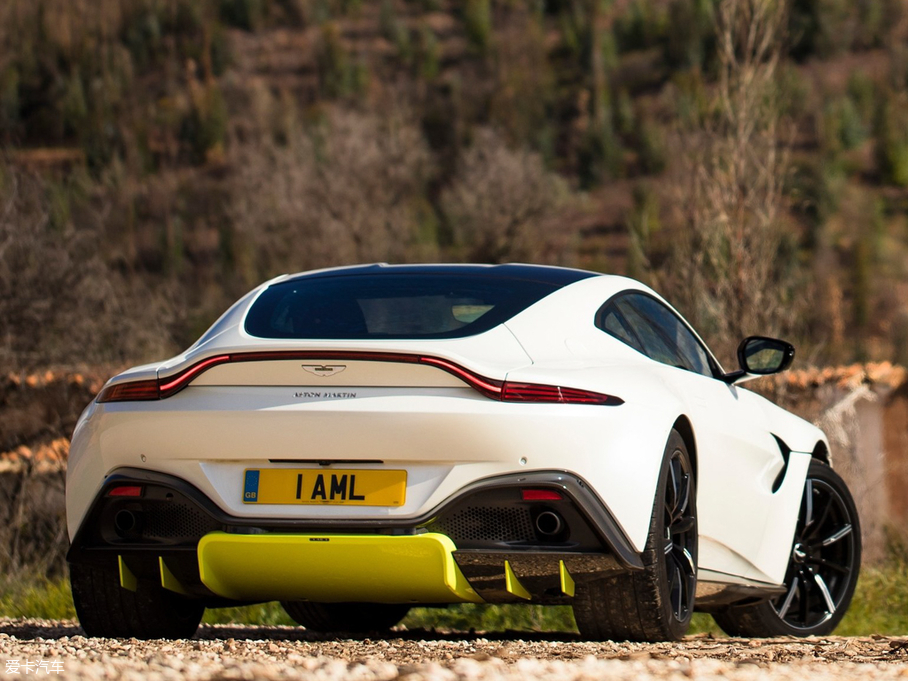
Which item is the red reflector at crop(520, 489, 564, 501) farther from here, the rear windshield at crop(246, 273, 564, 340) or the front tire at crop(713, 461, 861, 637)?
the front tire at crop(713, 461, 861, 637)

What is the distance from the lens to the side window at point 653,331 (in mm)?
4848

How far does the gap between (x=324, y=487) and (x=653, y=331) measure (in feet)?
5.67

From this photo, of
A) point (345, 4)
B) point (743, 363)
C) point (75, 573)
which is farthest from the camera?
point (345, 4)

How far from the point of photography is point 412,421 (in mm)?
4035

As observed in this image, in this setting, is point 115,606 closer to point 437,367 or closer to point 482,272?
point 437,367

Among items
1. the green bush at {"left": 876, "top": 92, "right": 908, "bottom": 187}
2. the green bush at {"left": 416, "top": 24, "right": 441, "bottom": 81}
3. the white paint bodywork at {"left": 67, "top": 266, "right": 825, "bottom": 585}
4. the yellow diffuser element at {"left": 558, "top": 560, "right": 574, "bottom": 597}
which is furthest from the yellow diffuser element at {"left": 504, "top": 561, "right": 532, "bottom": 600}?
the green bush at {"left": 416, "top": 24, "right": 441, "bottom": 81}

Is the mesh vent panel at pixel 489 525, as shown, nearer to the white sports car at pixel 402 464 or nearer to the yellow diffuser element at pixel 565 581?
the white sports car at pixel 402 464

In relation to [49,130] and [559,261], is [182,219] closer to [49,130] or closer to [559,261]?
[49,130]

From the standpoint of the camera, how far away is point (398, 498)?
4.06 metres

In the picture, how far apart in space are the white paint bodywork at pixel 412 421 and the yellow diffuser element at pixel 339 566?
0.09 meters

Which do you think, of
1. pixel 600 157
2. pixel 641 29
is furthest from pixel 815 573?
pixel 641 29

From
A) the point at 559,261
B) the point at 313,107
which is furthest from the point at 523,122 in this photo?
the point at 559,261

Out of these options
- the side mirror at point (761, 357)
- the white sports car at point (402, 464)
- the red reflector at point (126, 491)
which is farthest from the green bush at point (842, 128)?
the red reflector at point (126, 491)

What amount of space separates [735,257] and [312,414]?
21.6 feet
